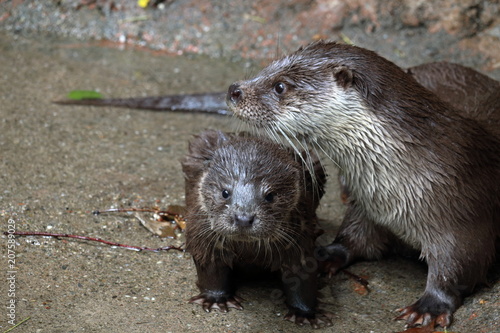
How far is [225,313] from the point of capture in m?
2.67

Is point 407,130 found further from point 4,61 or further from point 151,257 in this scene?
point 4,61

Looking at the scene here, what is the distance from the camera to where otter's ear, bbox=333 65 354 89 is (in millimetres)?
2654

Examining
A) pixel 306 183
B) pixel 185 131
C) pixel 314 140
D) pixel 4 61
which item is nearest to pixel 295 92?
pixel 314 140

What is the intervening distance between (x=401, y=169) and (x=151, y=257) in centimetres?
109

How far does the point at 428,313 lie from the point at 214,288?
80 cm

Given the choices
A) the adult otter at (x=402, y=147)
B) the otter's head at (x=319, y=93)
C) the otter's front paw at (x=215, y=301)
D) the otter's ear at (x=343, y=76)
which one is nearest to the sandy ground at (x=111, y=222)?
the otter's front paw at (x=215, y=301)

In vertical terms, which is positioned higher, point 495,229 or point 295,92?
point 295,92

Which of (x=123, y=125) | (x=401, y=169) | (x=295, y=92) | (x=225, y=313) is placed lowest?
(x=225, y=313)

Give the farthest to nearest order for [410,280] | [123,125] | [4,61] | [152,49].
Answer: [152,49]
[4,61]
[123,125]
[410,280]

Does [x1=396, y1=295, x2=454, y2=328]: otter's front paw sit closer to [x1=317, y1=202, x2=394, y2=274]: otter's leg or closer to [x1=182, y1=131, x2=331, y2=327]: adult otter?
[x1=182, y1=131, x2=331, y2=327]: adult otter

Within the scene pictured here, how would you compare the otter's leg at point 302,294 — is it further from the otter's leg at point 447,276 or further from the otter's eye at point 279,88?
the otter's eye at point 279,88

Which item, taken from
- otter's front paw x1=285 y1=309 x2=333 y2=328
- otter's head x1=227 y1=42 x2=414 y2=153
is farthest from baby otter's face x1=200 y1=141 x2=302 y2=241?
otter's front paw x1=285 y1=309 x2=333 y2=328

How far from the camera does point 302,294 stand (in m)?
2.68

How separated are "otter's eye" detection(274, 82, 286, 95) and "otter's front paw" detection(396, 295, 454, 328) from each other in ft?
3.12
